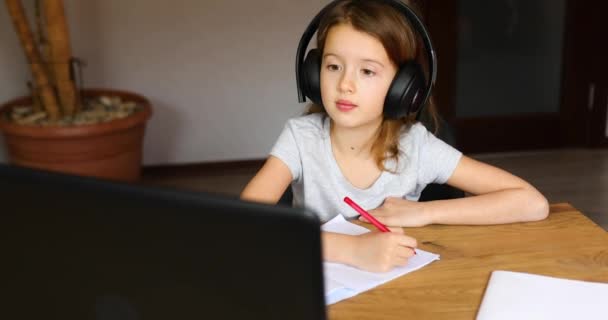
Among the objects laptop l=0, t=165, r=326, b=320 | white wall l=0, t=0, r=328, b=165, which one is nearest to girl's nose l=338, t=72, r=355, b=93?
laptop l=0, t=165, r=326, b=320

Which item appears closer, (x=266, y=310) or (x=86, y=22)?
(x=266, y=310)

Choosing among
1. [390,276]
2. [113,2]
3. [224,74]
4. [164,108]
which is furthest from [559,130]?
[390,276]

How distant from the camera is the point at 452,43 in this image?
334cm

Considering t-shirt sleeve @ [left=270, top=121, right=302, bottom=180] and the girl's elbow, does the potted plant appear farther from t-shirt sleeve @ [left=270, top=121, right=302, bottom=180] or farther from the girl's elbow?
the girl's elbow

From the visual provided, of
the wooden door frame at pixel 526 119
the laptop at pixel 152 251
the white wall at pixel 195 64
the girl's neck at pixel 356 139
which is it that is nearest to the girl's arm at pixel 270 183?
the girl's neck at pixel 356 139

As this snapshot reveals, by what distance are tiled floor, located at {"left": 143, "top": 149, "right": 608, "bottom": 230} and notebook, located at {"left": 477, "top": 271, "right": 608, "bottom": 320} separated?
196 cm

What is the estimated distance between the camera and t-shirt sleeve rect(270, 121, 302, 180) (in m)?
1.44

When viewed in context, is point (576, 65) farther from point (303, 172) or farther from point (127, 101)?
point (303, 172)

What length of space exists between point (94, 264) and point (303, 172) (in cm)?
92

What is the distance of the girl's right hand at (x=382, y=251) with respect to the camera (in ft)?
3.57

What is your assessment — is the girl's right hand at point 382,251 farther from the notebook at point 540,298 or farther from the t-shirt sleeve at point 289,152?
the t-shirt sleeve at point 289,152

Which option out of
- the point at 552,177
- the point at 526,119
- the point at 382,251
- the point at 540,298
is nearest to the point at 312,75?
the point at 382,251

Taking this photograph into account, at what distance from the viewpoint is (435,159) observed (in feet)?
4.68

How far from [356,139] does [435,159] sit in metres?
0.16
